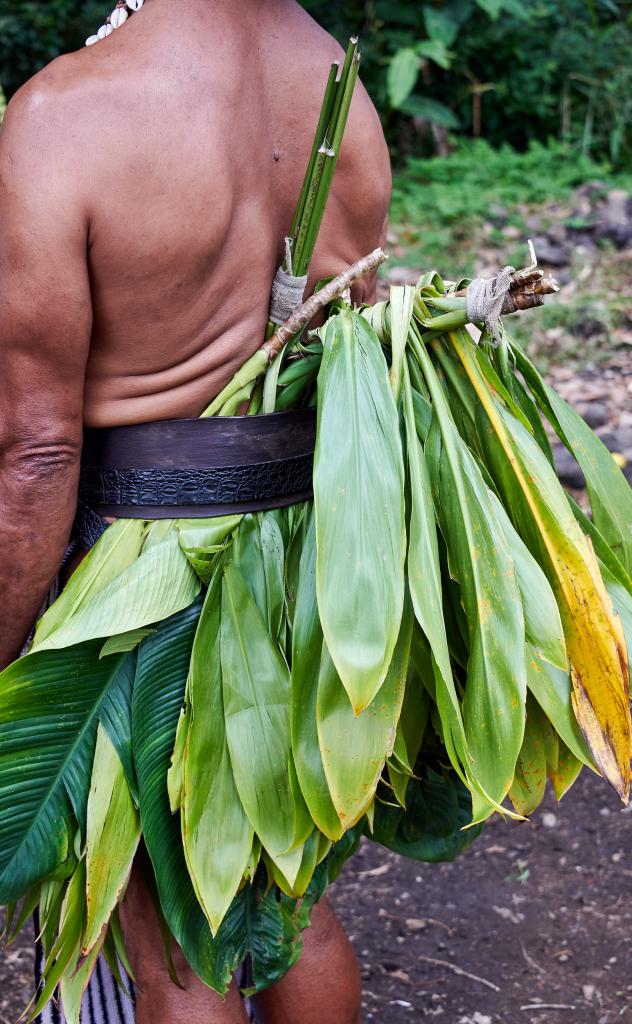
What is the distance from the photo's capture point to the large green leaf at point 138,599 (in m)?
1.43

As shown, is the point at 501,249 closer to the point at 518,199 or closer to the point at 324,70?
the point at 518,199

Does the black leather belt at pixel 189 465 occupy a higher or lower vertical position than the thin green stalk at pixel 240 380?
lower

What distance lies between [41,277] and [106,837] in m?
0.72

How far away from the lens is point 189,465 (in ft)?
4.95

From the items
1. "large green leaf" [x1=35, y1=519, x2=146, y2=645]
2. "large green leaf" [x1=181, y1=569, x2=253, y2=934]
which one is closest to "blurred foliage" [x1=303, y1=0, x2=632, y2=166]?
"large green leaf" [x1=35, y1=519, x2=146, y2=645]

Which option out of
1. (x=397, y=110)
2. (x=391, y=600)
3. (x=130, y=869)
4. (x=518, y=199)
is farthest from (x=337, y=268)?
(x=397, y=110)

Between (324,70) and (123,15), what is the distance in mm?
286

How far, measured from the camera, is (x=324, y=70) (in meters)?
1.59

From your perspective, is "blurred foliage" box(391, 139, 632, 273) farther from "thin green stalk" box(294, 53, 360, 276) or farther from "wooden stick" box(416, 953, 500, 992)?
"thin green stalk" box(294, 53, 360, 276)

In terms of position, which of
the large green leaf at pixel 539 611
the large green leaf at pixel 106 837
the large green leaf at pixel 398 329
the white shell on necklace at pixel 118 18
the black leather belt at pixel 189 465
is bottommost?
the large green leaf at pixel 106 837

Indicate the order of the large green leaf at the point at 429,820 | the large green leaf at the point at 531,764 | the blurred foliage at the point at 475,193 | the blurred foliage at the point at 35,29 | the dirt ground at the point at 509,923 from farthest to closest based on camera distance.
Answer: the blurred foliage at the point at 35,29, the blurred foliage at the point at 475,193, the dirt ground at the point at 509,923, the large green leaf at the point at 429,820, the large green leaf at the point at 531,764

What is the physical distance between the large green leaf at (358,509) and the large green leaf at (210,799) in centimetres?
25

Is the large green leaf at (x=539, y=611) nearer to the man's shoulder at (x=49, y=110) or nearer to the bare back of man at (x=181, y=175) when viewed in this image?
the bare back of man at (x=181, y=175)

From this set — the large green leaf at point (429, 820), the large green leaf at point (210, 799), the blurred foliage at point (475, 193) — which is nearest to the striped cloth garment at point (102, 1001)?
the large green leaf at point (429, 820)
